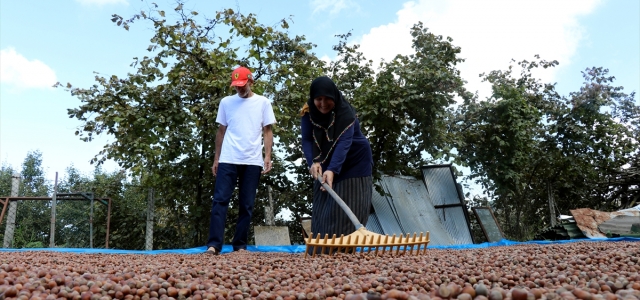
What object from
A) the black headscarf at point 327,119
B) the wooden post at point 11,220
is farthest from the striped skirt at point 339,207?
the wooden post at point 11,220

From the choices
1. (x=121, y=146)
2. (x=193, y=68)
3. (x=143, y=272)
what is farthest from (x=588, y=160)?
(x=143, y=272)

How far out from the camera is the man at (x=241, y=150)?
3.44 metres

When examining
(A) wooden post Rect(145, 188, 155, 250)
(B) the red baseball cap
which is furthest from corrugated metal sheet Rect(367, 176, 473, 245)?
(B) the red baseball cap

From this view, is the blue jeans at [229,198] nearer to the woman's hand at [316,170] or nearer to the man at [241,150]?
the man at [241,150]

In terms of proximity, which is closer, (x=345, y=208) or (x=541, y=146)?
(x=345, y=208)

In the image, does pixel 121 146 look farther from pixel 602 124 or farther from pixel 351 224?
pixel 602 124

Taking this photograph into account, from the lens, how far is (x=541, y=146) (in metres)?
8.57

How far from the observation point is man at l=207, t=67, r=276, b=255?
3.44 meters

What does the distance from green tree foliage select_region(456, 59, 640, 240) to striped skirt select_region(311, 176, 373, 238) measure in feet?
13.2

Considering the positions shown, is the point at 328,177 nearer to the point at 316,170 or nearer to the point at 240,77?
the point at 316,170

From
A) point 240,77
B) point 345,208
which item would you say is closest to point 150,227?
point 240,77

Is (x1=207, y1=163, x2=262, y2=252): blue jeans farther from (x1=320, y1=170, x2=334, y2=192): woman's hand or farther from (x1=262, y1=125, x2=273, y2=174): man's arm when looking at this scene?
(x1=320, y1=170, x2=334, y2=192): woman's hand

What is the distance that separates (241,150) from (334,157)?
→ 0.76 meters

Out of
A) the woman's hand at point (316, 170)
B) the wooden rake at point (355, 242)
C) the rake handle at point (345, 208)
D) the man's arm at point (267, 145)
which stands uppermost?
the man's arm at point (267, 145)
